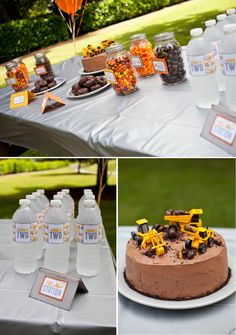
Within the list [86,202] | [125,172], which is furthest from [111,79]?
[125,172]

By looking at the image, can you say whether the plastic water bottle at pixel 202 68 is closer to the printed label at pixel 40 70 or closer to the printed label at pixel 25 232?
the printed label at pixel 25 232

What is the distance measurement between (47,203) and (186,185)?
2819 mm

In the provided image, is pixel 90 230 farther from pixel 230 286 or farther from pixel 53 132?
pixel 53 132

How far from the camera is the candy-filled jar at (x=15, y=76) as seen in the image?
2.36m

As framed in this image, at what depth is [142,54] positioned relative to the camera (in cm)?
194

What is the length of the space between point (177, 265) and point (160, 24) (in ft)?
20.9

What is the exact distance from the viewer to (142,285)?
1.29 metres

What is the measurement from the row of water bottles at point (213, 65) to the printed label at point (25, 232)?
719 millimetres

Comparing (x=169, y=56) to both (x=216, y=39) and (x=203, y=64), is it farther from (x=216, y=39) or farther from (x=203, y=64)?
(x=203, y=64)

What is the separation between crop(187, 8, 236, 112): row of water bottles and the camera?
1315 mm

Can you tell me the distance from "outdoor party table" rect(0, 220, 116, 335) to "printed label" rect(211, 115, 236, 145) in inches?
21.6

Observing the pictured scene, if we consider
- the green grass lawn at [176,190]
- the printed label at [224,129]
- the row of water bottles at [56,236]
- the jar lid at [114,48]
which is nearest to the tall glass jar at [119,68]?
the jar lid at [114,48]

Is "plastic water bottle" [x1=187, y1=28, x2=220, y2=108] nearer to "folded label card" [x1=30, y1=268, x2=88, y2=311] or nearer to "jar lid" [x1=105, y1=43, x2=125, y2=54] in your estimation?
"jar lid" [x1=105, y1=43, x2=125, y2=54]

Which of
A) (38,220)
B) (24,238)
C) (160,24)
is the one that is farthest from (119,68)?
(160,24)
